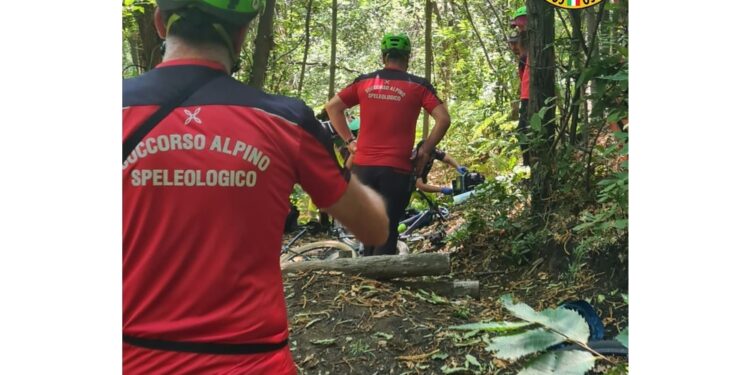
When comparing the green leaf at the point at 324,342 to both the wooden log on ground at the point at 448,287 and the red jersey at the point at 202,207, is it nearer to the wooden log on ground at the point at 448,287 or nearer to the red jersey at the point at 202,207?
the wooden log on ground at the point at 448,287

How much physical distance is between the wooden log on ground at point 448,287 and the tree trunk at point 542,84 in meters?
0.67

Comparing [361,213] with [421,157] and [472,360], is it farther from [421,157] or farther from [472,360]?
[421,157]

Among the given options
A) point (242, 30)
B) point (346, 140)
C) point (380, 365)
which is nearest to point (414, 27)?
point (346, 140)

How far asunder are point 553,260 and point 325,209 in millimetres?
2232

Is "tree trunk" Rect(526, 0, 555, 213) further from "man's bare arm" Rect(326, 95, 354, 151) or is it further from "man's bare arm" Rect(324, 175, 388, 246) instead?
"man's bare arm" Rect(324, 175, 388, 246)

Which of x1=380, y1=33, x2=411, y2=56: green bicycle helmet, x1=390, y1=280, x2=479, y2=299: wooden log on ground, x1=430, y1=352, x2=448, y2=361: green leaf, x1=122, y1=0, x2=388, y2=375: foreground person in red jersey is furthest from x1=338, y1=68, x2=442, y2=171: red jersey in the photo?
x1=122, y1=0, x2=388, y2=375: foreground person in red jersey

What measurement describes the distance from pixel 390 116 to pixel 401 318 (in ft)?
4.13

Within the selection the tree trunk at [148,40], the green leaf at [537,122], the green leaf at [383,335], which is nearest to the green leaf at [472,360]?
the green leaf at [383,335]

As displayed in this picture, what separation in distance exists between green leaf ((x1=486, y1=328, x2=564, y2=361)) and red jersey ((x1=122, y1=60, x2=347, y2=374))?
1.59 feet

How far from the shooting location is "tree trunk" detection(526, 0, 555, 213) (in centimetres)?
318

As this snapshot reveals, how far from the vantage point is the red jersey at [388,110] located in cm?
327

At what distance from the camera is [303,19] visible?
4.80 m

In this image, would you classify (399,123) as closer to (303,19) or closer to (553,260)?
(553,260)

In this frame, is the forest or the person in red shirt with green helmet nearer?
the forest
